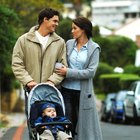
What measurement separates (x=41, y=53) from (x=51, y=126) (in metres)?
1.07

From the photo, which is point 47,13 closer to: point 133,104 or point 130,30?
point 133,104

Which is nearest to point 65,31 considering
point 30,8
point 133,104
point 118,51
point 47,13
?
point 30,8

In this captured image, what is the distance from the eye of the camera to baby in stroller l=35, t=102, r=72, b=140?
31.1ft

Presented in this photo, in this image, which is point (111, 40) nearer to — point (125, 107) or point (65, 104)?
point (125, 107)

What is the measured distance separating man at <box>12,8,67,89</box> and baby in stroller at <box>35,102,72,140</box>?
0.39 m

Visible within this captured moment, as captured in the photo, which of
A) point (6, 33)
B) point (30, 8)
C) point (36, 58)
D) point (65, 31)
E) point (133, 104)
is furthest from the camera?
point (30, 8)

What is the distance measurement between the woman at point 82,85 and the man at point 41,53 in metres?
0.21

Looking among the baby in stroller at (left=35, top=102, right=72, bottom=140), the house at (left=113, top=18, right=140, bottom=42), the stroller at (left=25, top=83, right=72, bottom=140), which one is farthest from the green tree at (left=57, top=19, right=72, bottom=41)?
the baby in stroller at (left=35, top=102, right=72, bottom=140)

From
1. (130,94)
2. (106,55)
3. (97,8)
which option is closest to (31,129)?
Result: (130,94)

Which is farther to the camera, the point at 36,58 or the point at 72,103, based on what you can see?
the point at 72,103

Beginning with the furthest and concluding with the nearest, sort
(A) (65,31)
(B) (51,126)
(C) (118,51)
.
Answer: (C) (118,51) → (A) (65,31) → (B) (51,126)

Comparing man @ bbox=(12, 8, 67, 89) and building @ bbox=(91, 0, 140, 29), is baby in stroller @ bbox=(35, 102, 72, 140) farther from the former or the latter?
building @ bbox=(91, 0, 140, 29)

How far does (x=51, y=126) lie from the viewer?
963 cm

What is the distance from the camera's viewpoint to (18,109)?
47.3 meters
